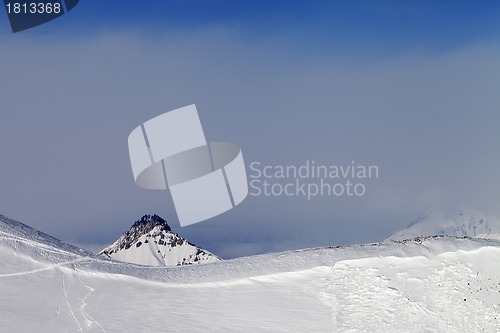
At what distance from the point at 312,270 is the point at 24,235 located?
620 inches

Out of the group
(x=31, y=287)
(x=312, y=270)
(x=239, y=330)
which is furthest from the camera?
(x=312, y=270)

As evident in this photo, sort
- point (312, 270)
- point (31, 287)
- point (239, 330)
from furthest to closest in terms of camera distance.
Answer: point (312, 270) → point (31, 287) → point (239, 330)

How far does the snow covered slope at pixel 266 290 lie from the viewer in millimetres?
37688

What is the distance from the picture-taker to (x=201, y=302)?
4044 cm

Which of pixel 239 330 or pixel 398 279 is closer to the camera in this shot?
pixel 239 330

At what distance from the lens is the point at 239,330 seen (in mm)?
37094

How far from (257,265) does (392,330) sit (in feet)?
31.8

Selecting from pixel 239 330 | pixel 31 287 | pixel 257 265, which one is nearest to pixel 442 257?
pixel 257 265

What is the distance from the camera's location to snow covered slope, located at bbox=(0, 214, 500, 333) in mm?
37688

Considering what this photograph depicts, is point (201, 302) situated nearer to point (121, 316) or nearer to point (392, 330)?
point (121, 316)

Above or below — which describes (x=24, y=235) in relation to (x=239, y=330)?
above

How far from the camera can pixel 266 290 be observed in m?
41.8

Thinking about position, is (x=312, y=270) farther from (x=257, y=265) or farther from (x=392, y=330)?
(x=392, y=330)

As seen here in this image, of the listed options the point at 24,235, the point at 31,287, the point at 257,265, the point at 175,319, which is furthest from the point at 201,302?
the point at 24,235
